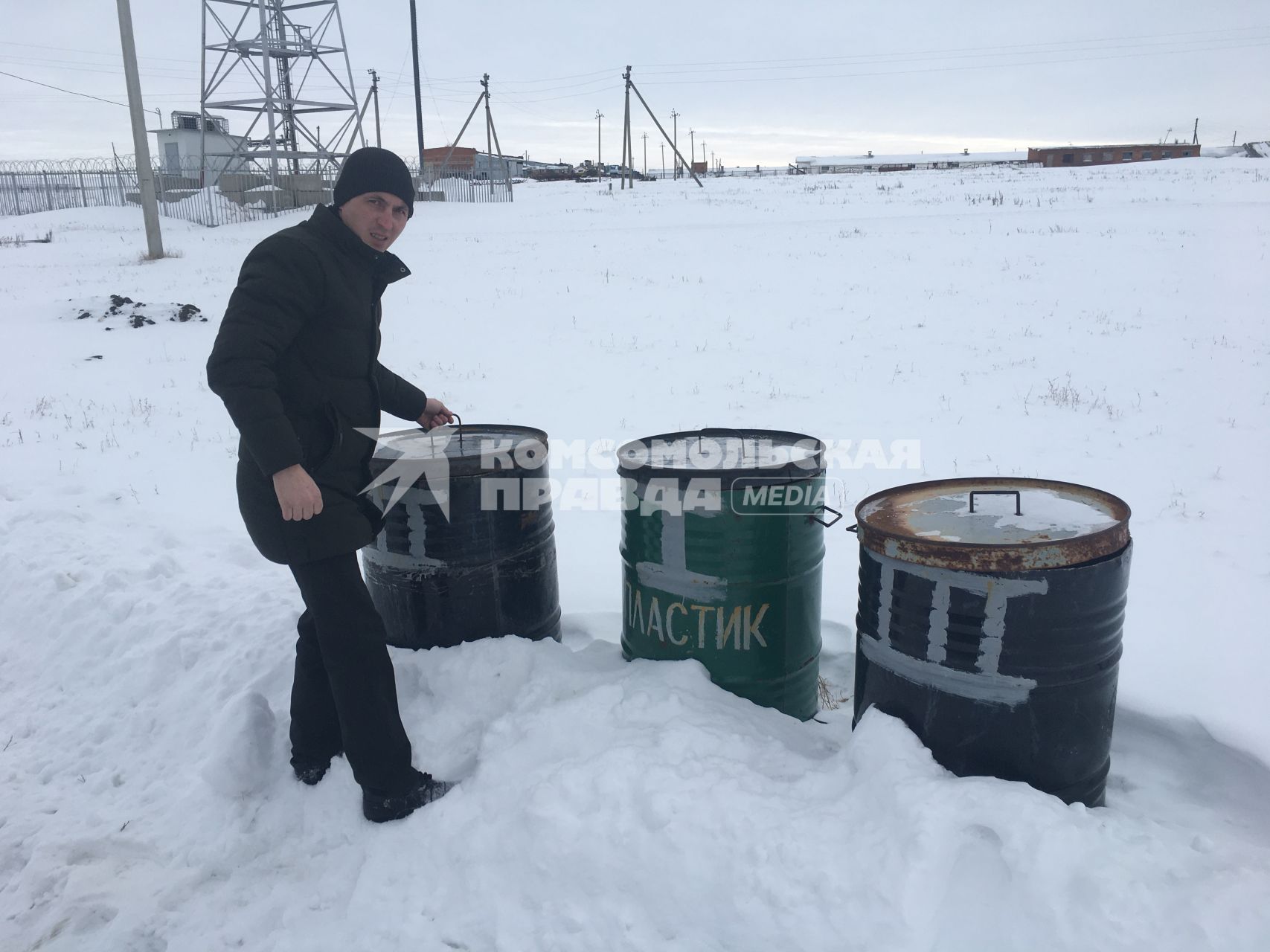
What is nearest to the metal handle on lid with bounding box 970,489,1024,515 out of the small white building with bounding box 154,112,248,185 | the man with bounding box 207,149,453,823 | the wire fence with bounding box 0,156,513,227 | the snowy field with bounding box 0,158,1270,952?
the snowy field with bounding box 0,158,1270,952

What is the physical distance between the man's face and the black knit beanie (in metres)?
0.02

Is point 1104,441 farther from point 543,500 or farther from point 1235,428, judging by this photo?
point 543,500

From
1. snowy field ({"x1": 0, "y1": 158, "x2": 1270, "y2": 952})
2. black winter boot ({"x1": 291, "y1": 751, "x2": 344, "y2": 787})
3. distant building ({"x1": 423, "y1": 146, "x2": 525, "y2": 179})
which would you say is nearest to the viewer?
snowy field ({"x1": 0, "y1": 158, "x2": 1270, "y2": 952})

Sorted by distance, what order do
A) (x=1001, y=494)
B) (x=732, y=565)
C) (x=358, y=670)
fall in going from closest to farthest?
(x=358, y=670), (x=1001, y=494), (x=732, y=565)

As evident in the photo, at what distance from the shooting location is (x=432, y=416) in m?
3.55

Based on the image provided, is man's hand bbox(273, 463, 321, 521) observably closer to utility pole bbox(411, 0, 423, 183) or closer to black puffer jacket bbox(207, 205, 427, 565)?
black puffer jacket bbox(207, 205, 427, 565)

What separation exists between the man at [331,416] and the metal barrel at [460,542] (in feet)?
1.21

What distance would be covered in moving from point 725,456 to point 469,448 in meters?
1.07

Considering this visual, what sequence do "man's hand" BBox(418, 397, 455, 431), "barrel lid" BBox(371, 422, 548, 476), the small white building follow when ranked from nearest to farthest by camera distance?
"barrel lid" BBox(371, 422, 548, 476) < "man's hand" BBox(418, 397, 455, 431) < the small white building

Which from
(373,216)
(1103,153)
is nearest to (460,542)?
(373,216)

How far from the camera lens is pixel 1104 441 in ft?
23.0

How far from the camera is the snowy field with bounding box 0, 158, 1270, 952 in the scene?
7.22 ft

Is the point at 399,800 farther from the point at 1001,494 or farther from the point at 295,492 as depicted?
the point at 1001,494

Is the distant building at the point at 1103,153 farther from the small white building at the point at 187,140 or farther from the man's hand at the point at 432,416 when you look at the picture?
the man's hand at the point at 432,416
